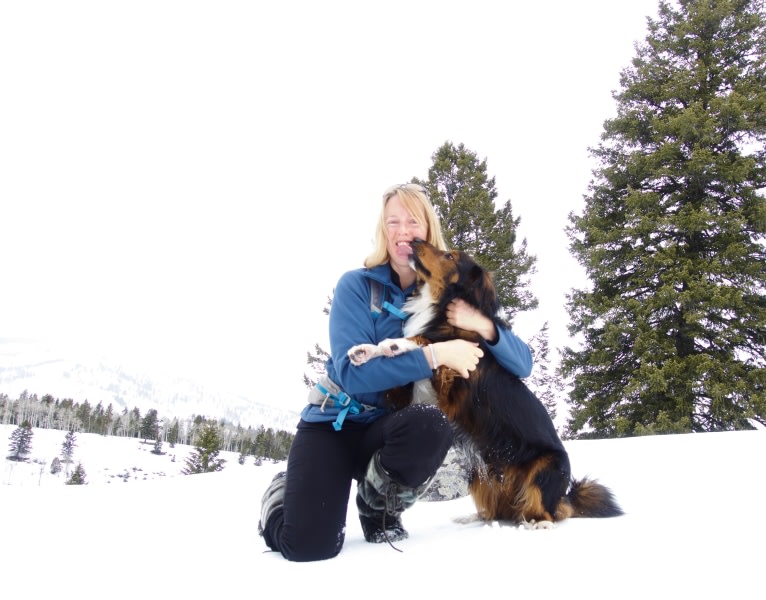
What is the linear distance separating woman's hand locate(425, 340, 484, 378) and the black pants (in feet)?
1.02

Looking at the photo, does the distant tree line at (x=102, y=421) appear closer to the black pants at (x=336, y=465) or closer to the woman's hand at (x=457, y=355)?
the black pants at (x=336, y=465)

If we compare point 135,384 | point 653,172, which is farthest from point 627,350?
point 135,384

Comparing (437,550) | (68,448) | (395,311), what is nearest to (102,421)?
(68,448)

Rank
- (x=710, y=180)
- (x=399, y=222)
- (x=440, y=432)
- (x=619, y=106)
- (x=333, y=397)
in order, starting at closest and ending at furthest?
(x=440, y=432), (x=333, y=397), (x=399, y=222), (x=710, y=180), (x=619, y=106)

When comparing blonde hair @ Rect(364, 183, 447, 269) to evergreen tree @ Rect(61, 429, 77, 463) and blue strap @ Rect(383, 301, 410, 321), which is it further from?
evergreen tree @ Rect(61, 429, 77, 463)

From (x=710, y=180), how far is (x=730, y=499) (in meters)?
10.3

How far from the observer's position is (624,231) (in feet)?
35.2

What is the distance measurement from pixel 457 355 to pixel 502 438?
526mm

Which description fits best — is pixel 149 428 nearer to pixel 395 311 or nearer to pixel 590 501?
pixel 395 311

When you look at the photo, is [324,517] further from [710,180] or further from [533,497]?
[710,180]

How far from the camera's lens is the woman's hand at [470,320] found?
8.98 feet

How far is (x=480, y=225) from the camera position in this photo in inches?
508

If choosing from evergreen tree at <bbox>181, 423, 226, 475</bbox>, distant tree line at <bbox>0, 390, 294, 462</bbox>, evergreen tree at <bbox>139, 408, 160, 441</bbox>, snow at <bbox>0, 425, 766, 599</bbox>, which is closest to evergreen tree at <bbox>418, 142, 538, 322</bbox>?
Result: snow at <bbox>0, 425, 766, 599</bbox>

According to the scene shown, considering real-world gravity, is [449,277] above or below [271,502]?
above
